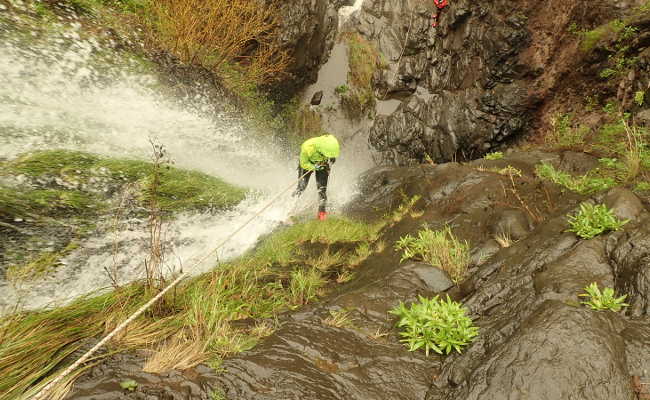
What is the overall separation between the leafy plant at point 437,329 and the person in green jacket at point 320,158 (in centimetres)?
363

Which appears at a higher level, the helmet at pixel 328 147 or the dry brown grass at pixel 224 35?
the dry brown grass at pixel 224 35

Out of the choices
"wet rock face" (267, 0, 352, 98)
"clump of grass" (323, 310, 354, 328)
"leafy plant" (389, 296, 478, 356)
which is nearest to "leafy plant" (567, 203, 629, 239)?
"leafy plant" (389, 296, 478, 356)

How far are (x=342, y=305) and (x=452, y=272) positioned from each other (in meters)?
1.22

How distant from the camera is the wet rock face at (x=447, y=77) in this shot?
8578 millimetres

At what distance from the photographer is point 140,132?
22.7 ft

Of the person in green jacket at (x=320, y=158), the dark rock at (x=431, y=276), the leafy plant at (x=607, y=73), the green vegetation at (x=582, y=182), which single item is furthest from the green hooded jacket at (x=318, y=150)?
the leafy plant at (x=607, y=73)

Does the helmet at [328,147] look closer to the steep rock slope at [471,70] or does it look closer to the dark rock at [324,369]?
the dark rock at [324,369]

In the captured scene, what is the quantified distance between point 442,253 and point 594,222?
4.13 ft

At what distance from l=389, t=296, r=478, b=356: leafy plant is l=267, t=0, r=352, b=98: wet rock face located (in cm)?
901

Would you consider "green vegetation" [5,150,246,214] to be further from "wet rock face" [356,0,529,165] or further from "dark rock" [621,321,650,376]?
"wet rock face" [356,0,529,165]

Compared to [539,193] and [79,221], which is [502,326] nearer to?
[539,193]

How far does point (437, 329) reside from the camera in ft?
7.51

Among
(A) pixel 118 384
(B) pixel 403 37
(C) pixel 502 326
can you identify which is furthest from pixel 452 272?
(B) pixel 403 37

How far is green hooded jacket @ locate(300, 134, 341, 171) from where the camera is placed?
5.89m
